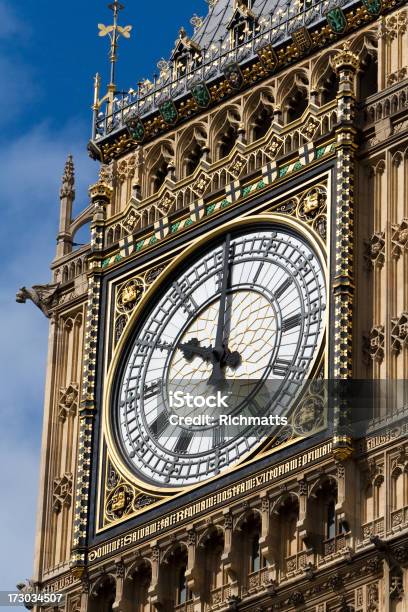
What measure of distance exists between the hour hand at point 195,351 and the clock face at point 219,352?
0.04ft

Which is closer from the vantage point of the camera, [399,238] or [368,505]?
[368,505]

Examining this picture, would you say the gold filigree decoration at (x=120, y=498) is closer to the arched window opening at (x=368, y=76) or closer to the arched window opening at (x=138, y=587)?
the arched window opening at (x=138, y=587)

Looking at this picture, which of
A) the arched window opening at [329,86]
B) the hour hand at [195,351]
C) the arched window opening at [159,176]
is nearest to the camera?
the hour hand at [195,351]

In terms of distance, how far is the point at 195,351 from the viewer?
4012 cm

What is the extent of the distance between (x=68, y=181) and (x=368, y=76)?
5020 mm

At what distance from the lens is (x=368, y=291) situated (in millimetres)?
38875

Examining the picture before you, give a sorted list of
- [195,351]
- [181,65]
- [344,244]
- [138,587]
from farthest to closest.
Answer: [181,65] → [195,351] → [138,587] → [344,244]

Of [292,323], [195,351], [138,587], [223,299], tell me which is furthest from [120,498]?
[292,323]

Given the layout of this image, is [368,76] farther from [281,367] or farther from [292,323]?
[281,367]

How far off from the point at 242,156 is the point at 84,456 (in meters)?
4.33

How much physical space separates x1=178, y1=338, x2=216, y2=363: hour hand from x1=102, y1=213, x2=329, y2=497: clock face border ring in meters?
1.04

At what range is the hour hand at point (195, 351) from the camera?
3991cm

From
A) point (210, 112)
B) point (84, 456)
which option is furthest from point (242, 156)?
point (84, 456)

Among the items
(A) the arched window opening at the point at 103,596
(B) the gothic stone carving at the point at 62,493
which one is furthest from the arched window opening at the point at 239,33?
(A) the arched window opening at the point at 103,596
